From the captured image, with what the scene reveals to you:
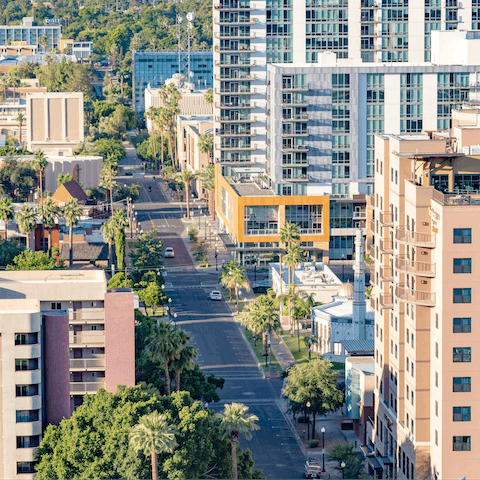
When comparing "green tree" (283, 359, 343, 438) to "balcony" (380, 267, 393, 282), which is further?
"green tree" (283, 359, 343, 438)

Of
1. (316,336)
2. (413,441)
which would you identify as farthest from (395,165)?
(316,336)

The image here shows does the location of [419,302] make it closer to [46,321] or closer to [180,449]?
[180,449]

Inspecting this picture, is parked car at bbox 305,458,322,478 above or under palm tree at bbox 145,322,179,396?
under

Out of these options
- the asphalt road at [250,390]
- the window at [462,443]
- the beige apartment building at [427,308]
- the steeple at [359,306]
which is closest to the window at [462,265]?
the beige apartment building at [427,308]

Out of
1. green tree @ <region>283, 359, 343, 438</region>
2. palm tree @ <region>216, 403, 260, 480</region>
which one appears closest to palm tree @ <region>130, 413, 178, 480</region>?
palm tree @ <region>216, 403, 260, 480</region>

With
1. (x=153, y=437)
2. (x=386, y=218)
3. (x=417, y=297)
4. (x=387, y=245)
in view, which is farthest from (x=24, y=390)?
(x=386, y=218)

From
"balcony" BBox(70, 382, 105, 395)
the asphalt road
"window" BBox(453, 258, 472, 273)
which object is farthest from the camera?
the asphalt road

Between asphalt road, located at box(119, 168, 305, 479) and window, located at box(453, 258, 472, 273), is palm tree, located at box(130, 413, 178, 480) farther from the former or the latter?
window, located at box(453, 258, 472, 273)
